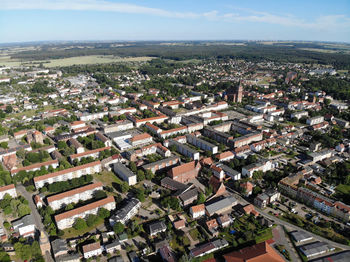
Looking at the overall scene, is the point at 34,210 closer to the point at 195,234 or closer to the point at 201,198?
the point at 195,234

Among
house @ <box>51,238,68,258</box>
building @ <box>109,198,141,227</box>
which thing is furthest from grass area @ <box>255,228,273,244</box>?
house @ <box>51,238,68,258</box>

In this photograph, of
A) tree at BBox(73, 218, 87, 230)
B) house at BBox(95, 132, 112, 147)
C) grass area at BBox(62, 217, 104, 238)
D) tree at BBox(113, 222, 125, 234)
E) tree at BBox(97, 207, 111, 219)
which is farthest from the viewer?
house at BBox(95, 132, 112, 147)

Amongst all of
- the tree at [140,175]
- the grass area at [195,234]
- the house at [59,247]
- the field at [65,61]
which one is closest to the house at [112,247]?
the house at [59,247]

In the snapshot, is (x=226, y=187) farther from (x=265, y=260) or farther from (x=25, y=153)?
(x=25, y=153)

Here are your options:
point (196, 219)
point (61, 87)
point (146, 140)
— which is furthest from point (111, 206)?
point (61, 87)

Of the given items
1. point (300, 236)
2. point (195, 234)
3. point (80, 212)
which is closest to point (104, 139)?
point (80, 212)

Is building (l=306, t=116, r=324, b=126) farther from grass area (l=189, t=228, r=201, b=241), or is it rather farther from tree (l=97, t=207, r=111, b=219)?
tree (l=97, t=207, r=111, b=219)

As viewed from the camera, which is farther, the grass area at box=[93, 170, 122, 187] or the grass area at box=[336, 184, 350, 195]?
the grass area at box=[93, 170, 122, 187]
